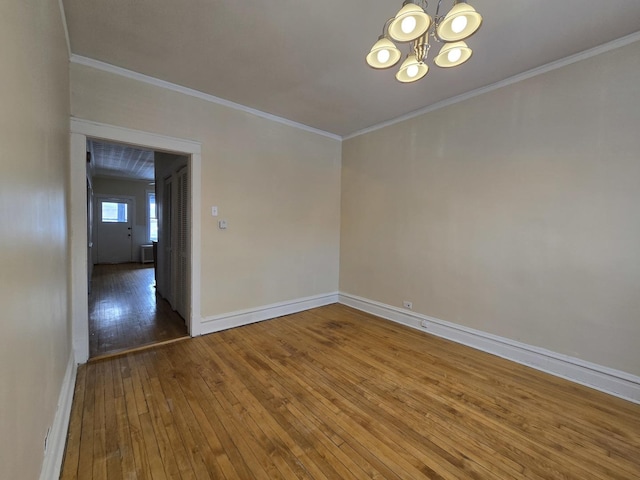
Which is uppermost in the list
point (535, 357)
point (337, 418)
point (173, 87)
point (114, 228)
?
point (173, 87)

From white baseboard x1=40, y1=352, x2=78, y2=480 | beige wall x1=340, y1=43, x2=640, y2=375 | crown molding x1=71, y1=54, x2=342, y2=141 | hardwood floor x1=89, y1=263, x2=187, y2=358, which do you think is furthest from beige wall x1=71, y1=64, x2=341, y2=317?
white baseboard x1=40, y1=352, x2=78, y2=480

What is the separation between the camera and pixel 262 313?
3.77 metres

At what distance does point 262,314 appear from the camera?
12.4 ft

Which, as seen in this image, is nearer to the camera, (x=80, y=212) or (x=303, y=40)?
(x=303, y=40)

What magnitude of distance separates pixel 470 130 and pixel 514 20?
3.81 ft

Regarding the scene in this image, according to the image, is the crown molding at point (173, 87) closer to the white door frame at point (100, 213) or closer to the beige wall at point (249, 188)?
the beige wall at point (249, 188)

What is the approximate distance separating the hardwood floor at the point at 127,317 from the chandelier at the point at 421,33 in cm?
347

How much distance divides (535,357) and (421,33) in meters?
2.97

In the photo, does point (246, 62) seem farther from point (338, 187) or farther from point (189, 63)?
point (338, 187)

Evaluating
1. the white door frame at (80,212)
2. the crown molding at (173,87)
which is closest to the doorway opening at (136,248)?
the white door frame at (80,212)

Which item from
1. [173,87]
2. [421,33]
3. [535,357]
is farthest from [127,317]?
[535,357]

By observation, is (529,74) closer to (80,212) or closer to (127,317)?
(80,212)

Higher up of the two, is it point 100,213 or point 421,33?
point 421,33

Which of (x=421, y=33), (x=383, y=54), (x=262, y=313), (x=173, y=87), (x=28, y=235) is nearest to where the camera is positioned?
(x=28, y=235)
